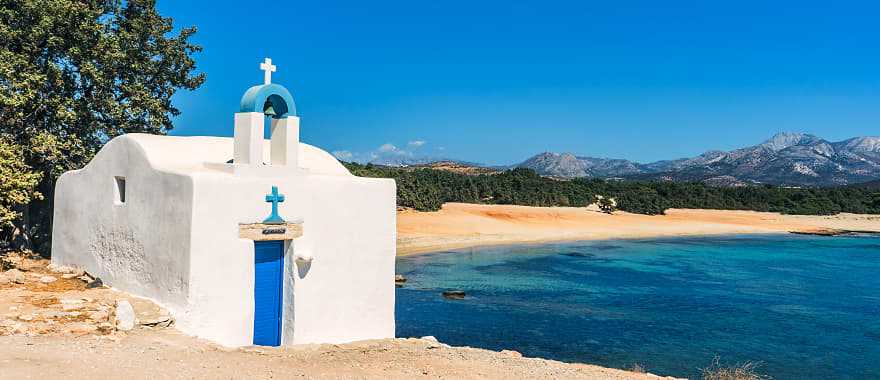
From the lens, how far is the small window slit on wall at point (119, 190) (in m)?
13.2

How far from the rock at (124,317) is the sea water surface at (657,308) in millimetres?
8378

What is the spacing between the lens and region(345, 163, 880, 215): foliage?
172 ft

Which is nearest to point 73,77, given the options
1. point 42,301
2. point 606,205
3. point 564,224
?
point 42,301

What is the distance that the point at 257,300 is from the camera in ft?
38.2

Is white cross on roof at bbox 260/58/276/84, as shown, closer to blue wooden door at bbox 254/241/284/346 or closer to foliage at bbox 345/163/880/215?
blue wooden door at bbox 254/241/284/346

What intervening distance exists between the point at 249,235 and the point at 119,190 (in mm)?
3816

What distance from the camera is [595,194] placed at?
66.3 metres

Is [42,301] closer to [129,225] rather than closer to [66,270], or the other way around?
[129,225]

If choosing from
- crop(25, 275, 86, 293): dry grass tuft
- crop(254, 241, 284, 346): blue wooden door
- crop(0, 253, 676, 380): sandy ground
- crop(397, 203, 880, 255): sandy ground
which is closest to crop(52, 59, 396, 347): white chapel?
crop(254, 241, 284, 346): blue wooden door

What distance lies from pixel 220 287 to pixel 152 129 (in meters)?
11.8

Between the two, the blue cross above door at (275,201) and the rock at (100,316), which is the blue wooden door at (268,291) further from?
the rock at (100,316)

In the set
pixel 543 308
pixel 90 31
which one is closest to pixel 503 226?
pixel 543 308

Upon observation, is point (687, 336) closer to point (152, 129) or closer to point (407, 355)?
point (407, 355)

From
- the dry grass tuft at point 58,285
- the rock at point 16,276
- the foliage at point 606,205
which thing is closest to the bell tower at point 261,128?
the dry grass tuft at point 58,285
